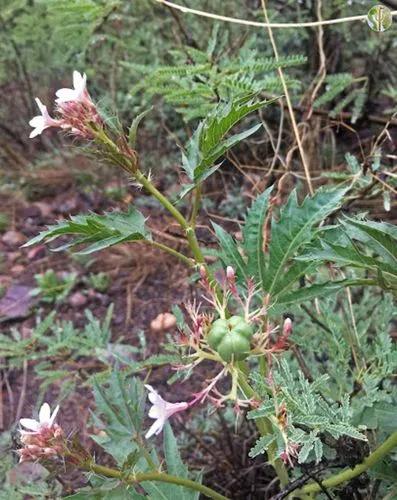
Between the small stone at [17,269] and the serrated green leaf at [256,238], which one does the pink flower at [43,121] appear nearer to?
the serrated green leaf at [256,238]

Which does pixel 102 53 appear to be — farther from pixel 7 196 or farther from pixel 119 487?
pixel 119 487

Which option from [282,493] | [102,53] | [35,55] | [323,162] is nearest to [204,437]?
[282,493]

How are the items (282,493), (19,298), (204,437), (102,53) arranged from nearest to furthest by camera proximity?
(282,493) → (204,437) → (19,298) → (102,53)

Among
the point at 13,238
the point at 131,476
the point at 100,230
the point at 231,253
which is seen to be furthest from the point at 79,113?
the point at 13,238

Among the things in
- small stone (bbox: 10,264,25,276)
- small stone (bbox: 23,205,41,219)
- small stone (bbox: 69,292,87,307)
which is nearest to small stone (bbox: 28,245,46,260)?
small stone (bbox: 10,264,25,276)

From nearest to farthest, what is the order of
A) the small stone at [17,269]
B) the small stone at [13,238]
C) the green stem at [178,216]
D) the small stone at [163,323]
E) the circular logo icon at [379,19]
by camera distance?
the green stem at [178,216] < the circular logo icon at [379,19] < the small stone at [163,323] < the small stone at [17,269] < the small stone at [13,238]

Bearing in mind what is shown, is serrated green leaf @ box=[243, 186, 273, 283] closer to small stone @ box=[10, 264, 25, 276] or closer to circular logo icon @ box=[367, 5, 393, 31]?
circular logo icon @ box=[367, 5, 393, 31]

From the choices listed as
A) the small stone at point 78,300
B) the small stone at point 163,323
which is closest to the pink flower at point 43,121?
the small stone at point 163,323

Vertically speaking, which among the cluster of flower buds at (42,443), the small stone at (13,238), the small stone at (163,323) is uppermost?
the cluster of flower buds at (42,443)
